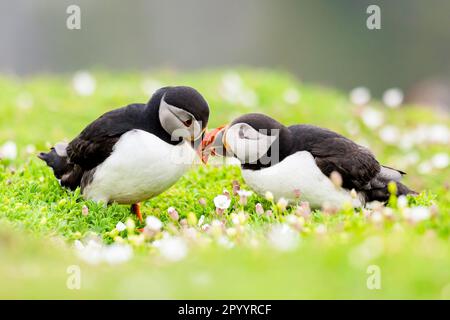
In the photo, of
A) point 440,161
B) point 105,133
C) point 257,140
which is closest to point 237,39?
point 440,161

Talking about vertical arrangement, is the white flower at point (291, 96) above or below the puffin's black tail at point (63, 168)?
above

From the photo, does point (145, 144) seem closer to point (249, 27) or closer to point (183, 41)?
point (183, 41)

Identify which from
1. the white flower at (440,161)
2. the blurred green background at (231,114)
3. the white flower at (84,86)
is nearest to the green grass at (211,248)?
the blurred green background at (231,114)

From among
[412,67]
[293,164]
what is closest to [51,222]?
[293,164]

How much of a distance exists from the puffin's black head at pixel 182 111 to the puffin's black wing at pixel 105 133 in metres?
0.22

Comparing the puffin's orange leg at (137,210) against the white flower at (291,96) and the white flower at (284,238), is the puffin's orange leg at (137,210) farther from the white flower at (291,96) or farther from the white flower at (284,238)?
the white flower at (291,96)

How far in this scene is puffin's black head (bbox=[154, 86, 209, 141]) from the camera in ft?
19.2

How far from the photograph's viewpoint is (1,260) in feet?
14.4

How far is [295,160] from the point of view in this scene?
6.00m

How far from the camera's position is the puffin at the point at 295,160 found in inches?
235

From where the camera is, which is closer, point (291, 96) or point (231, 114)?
point (231, 114)

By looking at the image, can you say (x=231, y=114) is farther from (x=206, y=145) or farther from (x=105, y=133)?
(x=105, y=133)

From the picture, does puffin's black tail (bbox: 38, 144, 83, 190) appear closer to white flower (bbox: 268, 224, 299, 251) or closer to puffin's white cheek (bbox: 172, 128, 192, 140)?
puffin's white cheek (bbox: 172, 128, 192, 140)

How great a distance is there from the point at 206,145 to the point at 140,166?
0.62 meters
